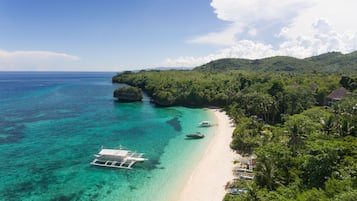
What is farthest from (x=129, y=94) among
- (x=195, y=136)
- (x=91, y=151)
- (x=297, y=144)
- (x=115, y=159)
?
(x=297, y=144)

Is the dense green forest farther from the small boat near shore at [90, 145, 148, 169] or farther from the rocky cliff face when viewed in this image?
the rocky cliff face


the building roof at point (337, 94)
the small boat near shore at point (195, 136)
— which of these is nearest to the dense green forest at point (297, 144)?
the building roof at point (337, 94)

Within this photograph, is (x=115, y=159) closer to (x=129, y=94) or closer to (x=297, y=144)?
(x=297, y=144)

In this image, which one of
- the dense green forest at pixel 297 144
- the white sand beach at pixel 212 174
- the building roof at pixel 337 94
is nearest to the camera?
the dense green forest at pixel 297 144

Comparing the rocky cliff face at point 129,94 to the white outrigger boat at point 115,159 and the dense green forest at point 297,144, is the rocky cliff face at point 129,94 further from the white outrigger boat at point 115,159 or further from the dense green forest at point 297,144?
the white outrigger boat at point 115,159

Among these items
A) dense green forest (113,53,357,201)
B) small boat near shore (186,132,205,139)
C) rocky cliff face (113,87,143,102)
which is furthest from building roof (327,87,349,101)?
rocky cliff face (113,87,143,102)

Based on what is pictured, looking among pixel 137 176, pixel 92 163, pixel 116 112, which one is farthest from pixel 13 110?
pixel 137 176

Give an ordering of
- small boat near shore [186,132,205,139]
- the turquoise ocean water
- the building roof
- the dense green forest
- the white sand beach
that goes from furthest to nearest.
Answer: the building roof
small boat near shore [186,132,205,139]
the turquoise ocean water
the white sand beach
the dense green forest
